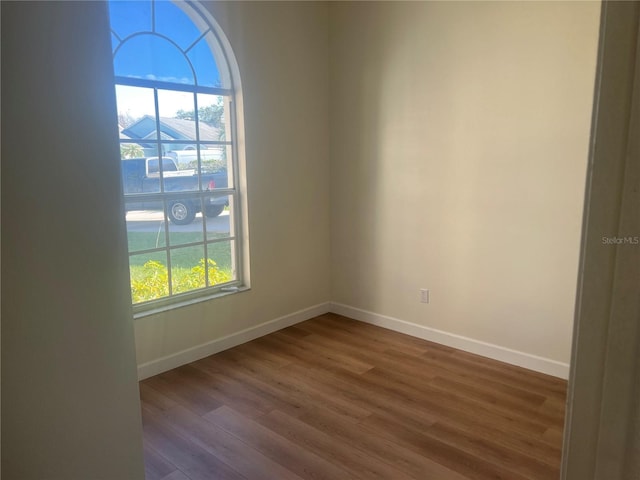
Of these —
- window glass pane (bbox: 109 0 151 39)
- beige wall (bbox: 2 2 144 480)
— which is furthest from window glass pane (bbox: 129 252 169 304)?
beige wall (bbox: 2 2 144 480)

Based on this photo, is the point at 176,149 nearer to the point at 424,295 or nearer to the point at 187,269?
the point at 187,269

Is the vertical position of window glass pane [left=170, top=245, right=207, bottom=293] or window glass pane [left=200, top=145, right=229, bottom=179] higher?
window glass pane [left=200, top=145, right=229, bottom=179]

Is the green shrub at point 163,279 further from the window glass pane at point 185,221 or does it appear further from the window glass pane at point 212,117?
the window glass pane at point 212,117

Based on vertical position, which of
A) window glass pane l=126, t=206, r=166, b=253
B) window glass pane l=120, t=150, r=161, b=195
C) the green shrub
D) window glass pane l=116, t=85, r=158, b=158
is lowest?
the green shrub


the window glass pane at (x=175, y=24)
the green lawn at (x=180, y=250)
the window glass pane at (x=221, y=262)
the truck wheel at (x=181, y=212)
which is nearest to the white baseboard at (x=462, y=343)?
the window glass pane at (x=221, y=262)

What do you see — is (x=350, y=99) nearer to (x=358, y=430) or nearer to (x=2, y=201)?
(x=358, y=430)

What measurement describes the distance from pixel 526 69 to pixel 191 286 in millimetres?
2591

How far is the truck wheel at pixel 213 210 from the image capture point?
337 centimetres

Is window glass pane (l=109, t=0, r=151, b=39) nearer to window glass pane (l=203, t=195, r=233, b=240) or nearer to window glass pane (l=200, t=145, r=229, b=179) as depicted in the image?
window glass pane (l=200, t=145, r=229, b=179)

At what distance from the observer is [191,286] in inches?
133

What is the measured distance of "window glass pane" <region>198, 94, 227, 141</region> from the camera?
3.26 meters

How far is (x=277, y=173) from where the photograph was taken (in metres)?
3.69

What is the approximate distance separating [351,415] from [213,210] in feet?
5.55

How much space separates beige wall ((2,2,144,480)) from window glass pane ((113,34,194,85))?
183 centimetres
